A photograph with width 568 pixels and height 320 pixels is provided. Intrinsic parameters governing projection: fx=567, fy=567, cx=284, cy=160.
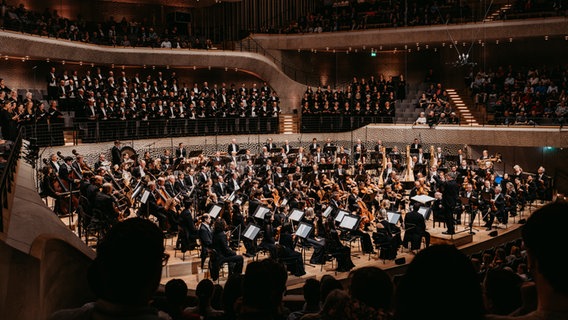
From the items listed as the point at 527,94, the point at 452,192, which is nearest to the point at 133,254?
the point at 452,192

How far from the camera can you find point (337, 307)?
3.03 metres

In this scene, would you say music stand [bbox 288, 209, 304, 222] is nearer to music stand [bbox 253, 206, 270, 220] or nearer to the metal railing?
music stand [bbox 253, 206, 270, 220]

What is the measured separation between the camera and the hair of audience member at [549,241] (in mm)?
1894

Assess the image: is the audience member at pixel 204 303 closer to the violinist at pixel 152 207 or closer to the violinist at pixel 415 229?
the violinist at pixel 152 207

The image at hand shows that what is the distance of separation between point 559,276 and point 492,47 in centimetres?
3143

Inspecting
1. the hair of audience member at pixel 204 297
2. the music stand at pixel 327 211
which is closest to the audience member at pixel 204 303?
the hair of audience member at pixel 204 297

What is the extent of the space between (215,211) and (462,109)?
1931 centimetres

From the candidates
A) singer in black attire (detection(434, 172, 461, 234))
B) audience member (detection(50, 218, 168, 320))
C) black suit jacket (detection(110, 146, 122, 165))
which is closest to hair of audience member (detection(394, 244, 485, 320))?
audience member (detection(50, 218, 168, 320))

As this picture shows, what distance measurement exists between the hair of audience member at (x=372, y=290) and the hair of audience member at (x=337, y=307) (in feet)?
0.37

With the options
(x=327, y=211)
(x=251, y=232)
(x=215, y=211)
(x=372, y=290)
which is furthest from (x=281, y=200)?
(x=372, y=290)

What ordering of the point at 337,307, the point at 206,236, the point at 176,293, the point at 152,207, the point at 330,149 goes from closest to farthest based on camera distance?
the point at 337,307
the point at 176,293
the point at 206,236
the point at 152,207
the point at 330,149

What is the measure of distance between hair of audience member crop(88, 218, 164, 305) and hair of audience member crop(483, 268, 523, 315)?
252 centimetres

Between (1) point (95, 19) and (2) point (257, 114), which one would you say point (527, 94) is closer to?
(2) point (257, 114)

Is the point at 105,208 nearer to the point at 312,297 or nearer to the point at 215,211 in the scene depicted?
the point at 215,211
